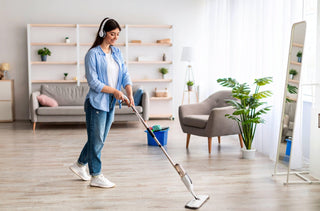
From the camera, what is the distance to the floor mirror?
3.69 meters

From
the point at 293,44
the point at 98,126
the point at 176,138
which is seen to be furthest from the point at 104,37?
the point at 176,138

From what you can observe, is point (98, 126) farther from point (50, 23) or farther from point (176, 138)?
point (50, 23)

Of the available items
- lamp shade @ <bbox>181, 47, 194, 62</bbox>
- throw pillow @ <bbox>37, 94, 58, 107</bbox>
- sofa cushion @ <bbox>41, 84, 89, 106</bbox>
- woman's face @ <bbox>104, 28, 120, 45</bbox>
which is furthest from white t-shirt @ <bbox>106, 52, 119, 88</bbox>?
lamp shade @ <bbox>181, 47, 194, 62</bbox>

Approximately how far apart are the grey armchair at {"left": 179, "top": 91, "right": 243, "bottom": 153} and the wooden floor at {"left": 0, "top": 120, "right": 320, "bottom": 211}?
0.25m

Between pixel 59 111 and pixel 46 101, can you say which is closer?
pixel 59 111

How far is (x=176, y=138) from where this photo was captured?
6242 mm

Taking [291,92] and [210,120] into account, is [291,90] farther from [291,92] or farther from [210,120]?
[210,120]

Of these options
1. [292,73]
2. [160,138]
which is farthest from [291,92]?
[160,138]

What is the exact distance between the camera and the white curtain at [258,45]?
4680 millimetres

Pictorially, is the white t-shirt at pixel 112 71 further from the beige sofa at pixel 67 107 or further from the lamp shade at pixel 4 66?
the lamp shade at pixel 4 66

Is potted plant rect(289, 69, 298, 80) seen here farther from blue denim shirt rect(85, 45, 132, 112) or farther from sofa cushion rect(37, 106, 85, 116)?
sofa cushion rect(37, 106, 85, 116)

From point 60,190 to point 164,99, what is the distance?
5.23 m

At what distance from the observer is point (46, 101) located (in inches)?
285

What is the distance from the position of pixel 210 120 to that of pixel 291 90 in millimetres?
1410
